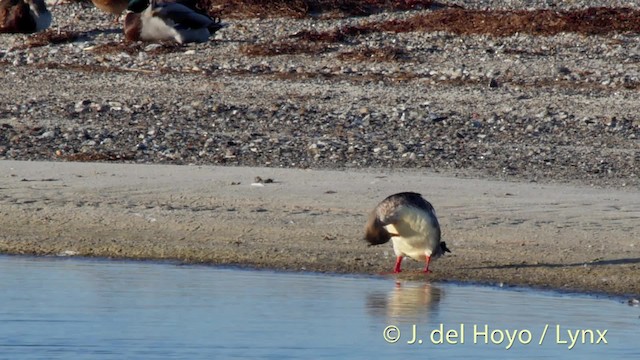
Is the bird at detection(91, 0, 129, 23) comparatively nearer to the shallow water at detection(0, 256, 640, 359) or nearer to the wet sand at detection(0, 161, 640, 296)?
the wet sand at detection(0, 161, 640, 296)

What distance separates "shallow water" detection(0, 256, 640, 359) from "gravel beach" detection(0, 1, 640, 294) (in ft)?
1.13

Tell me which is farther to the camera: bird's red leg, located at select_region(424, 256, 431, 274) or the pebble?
the pebble

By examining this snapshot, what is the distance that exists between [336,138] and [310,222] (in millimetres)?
3559

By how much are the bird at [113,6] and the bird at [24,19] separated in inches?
53.0

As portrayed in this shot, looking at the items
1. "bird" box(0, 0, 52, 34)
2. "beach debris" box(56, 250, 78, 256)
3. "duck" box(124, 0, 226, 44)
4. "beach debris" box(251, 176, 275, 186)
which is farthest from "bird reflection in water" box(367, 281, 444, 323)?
"bird" box(0, 0, 52, 34)

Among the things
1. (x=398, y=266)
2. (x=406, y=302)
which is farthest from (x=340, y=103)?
(x=406, y=302)

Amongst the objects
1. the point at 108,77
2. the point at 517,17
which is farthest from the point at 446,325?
the point at 517,17

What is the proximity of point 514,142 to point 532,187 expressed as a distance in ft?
8.08

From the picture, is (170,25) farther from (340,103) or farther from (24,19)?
(340,103)

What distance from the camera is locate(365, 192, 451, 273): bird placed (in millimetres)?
7992

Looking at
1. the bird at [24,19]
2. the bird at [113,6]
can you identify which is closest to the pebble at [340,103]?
the bird at [24,19]

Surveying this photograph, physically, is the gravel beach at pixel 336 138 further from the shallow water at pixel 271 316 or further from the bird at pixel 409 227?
the shallow water at pixel 271 316

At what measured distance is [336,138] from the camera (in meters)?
12.5

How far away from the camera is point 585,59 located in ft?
58.0
